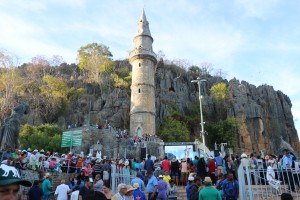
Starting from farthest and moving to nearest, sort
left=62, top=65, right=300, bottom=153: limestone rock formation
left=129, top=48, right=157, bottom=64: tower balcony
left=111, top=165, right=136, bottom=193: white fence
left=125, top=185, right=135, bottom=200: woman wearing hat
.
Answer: left=62, top=65, right=300, bottom=153: limestone rock formation → left=129, top=48, right=157, bottom=64: tower balcony → left=111, top=165, right=136, bottom=193: white fence → left=125, top=185, right=135, bottom=200: woman wearing hat

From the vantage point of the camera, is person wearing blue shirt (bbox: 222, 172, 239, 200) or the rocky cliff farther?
the rocky cliff

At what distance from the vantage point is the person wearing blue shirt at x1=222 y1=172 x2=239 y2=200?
8.66 meters

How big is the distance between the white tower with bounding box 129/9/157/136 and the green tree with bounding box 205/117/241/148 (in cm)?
1096

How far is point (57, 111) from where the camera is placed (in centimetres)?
4206

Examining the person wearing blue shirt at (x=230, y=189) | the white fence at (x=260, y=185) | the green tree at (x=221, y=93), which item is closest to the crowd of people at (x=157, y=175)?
the person wearing blue shirt at (x=230, y=189)

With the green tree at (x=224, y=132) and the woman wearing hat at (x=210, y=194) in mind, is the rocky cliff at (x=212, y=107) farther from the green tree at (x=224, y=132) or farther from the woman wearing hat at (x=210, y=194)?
the woman wearing hat at (x=210, y=194)

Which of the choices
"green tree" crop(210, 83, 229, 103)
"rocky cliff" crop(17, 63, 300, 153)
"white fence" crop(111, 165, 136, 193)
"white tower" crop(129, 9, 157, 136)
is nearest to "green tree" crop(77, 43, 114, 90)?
"rocky cliff" crop(17, 63, 300, 153)

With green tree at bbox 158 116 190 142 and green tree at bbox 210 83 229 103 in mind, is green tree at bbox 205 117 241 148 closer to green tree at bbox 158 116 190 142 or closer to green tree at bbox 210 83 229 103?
green tree at bbox 158 116 190 142

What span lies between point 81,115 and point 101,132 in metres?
12.4

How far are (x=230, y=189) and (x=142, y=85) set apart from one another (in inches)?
1218

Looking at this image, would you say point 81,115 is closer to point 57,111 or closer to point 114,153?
point 57,111

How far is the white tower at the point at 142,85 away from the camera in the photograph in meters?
36.6

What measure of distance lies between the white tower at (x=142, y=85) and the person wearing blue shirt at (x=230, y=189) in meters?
27.3

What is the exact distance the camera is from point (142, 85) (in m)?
39.1
